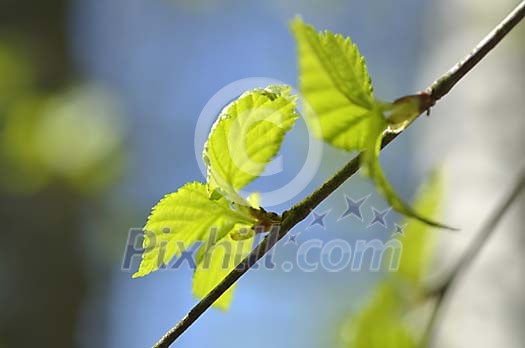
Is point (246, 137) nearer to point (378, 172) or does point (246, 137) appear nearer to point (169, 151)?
point (378, 172)

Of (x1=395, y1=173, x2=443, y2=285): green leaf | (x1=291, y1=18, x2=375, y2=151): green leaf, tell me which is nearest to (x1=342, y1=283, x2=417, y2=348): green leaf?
(x1=395, y1=173, x2=443, y2=285): green leaf

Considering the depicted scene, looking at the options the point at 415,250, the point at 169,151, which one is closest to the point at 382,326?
the point at 415,250

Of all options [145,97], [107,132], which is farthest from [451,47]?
[145,97]

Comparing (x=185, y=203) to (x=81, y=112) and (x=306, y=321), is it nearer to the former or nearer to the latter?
(x=81, y=112)

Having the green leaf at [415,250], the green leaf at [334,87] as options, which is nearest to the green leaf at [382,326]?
the green leaf at [415,250]

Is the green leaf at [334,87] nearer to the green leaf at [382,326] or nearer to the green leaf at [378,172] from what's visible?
the green leaf at [378,172]
